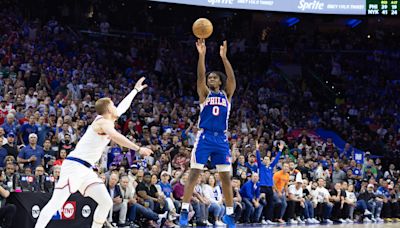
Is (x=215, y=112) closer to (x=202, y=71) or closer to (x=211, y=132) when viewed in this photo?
(x=211, y=132)

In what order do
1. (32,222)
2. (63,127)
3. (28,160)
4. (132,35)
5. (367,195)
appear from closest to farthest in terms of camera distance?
(32,222) < (28,160) < (63,127) < (367,195) < (132,35)

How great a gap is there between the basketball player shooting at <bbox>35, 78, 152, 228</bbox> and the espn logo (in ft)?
10.1

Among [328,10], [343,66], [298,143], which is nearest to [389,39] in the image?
[343,66]

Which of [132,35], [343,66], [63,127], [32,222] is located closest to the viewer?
[32,222]

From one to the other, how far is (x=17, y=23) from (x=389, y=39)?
1608cm

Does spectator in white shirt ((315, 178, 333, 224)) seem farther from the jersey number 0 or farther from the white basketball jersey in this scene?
the white basketball jersey

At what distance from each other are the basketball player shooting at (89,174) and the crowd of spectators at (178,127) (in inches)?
118

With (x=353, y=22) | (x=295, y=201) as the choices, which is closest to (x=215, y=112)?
(x=295, y=201)

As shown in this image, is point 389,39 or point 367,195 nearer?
point 367,195

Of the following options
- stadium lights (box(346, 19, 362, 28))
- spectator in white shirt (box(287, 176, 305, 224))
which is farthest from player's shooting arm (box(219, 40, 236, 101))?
stadium lights (box(346, 19, 362, 28))

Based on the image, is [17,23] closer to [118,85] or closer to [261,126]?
[118,85]

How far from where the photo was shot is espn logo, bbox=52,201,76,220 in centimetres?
1167

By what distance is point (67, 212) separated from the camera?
38.7 ft

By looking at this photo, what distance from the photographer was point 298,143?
22.6m
